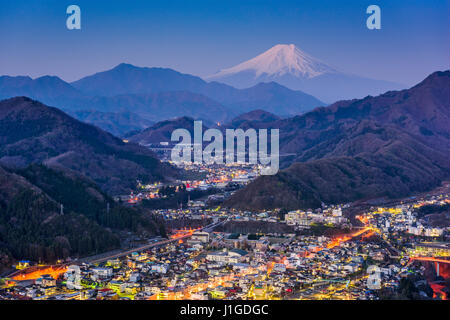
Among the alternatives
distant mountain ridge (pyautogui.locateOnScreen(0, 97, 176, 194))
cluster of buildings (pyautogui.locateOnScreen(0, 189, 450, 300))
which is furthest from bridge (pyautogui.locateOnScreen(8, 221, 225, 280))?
distant mountain ridge (pyautogui.locateOnScreen(0, 97, 176, 194))

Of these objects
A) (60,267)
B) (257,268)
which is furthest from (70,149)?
(257,268)

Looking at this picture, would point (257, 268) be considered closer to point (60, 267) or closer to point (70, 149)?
point (60, 267)

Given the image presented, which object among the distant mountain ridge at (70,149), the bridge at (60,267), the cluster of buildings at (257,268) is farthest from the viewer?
the distant mountain ridge at (70,149)

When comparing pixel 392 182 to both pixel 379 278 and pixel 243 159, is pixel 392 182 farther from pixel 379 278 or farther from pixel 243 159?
pixel 379 278

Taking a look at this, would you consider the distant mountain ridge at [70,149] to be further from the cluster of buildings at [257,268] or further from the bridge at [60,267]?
the cluster of buildings at [257,268]

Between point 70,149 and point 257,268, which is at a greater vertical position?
point 70,149

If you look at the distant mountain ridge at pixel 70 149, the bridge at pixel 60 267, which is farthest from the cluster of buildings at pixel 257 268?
the distant mountain ridge at pixel 70 149

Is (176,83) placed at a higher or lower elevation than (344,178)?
higher

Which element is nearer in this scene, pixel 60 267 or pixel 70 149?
pixel 60 267

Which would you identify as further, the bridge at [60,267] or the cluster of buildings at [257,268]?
the bridge at [60,267]
